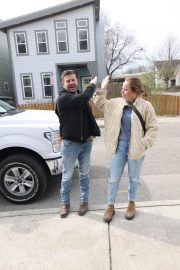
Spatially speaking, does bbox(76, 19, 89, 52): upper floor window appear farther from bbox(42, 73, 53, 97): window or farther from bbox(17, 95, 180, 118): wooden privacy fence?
bbox(17, 95, 180, 118): wooden privacy fence

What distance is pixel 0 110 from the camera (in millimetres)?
4430

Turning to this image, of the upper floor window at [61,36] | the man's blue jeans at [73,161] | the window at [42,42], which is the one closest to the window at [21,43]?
the window at [42,42]

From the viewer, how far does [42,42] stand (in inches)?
717

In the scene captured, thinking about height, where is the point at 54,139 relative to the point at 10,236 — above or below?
above

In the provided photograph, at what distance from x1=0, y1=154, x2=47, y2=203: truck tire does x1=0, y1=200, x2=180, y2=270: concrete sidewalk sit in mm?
375

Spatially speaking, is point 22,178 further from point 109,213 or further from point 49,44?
point 49,44

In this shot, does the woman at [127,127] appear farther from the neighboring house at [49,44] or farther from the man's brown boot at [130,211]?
the neighboring house at [49,44]

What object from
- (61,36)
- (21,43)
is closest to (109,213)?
(61,36)

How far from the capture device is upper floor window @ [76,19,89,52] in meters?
17.7

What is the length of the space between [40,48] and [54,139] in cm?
1592

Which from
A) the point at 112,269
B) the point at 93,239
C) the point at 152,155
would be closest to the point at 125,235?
the point at 93,239

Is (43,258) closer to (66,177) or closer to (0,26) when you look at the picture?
(66,177)

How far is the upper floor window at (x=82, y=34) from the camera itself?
1773 centimetres

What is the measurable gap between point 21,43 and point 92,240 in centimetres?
1768
